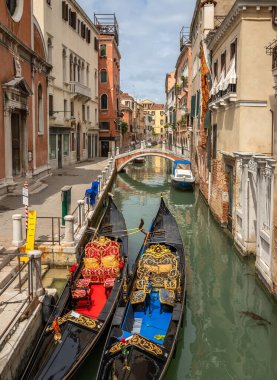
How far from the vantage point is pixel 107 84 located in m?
39.6

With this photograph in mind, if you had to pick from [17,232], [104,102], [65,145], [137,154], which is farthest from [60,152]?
[17,232]

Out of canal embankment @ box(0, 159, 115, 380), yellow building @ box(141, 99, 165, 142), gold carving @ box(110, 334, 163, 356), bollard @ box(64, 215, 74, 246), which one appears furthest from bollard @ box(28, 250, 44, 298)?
yellow building @ box(141, 99, 165, 142)

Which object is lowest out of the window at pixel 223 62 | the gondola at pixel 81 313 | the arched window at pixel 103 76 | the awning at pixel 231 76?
the gondola at pixel 81 313

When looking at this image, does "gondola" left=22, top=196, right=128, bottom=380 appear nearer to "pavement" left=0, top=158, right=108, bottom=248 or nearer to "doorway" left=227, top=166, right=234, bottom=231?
"pavement" left=0, top=158, right=108, bottom=248

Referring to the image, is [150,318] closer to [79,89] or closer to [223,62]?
[223,62]

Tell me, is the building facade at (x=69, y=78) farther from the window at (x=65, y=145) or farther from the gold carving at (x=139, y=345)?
the gold carving at (x=139, y=345)

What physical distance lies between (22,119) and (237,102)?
8892mm

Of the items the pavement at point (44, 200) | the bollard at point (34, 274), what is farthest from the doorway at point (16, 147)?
the bollard at point (34, 274)

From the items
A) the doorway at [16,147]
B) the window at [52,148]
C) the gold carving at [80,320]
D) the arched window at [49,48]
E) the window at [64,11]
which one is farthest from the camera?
the window at [64,11]

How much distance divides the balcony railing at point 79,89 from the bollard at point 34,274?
23487mm

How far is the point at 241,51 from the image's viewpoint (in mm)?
11711

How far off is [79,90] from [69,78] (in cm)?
137

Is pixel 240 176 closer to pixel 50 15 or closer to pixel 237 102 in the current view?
pixel 237 102

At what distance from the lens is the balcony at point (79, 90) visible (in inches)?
1133
